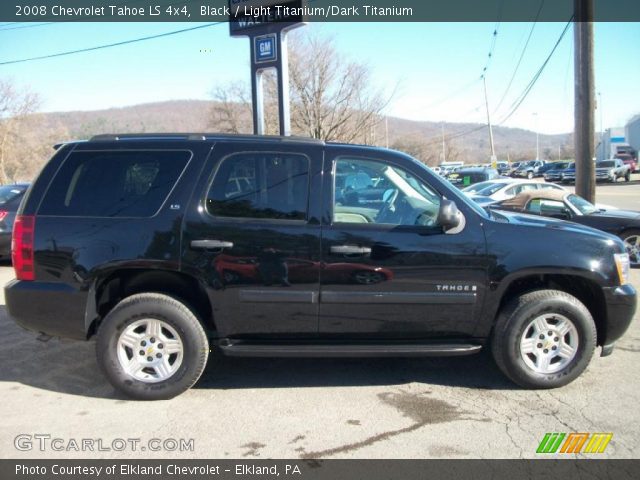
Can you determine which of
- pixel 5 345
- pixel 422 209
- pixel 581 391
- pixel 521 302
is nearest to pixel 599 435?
pixel 581 391

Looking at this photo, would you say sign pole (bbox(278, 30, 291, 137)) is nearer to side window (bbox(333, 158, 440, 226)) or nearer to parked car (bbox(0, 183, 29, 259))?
parked car (bbox(0, 183, 29, 259))

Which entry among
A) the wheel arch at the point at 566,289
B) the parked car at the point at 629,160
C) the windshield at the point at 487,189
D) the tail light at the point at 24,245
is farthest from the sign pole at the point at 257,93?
the parked car at the point at 629,160

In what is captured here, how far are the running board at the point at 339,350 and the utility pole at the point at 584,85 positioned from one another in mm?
8103

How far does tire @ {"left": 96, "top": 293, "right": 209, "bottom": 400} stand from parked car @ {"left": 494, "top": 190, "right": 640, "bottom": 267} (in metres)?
6.56

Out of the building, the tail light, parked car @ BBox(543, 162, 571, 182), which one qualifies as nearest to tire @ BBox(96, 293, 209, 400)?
the tail light

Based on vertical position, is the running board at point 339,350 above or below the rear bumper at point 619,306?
below

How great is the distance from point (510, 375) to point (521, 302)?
1.93ft

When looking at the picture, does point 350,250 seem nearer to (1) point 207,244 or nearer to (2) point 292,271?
(2) point 292,271

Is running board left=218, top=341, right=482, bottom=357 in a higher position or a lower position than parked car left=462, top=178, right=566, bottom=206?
lower

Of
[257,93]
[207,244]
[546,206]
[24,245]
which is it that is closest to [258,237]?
[207,244]

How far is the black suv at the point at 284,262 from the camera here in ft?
13.0

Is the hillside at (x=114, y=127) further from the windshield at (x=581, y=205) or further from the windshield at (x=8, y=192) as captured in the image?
the windshield at (x=581, y=205)

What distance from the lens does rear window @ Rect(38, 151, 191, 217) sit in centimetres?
404
